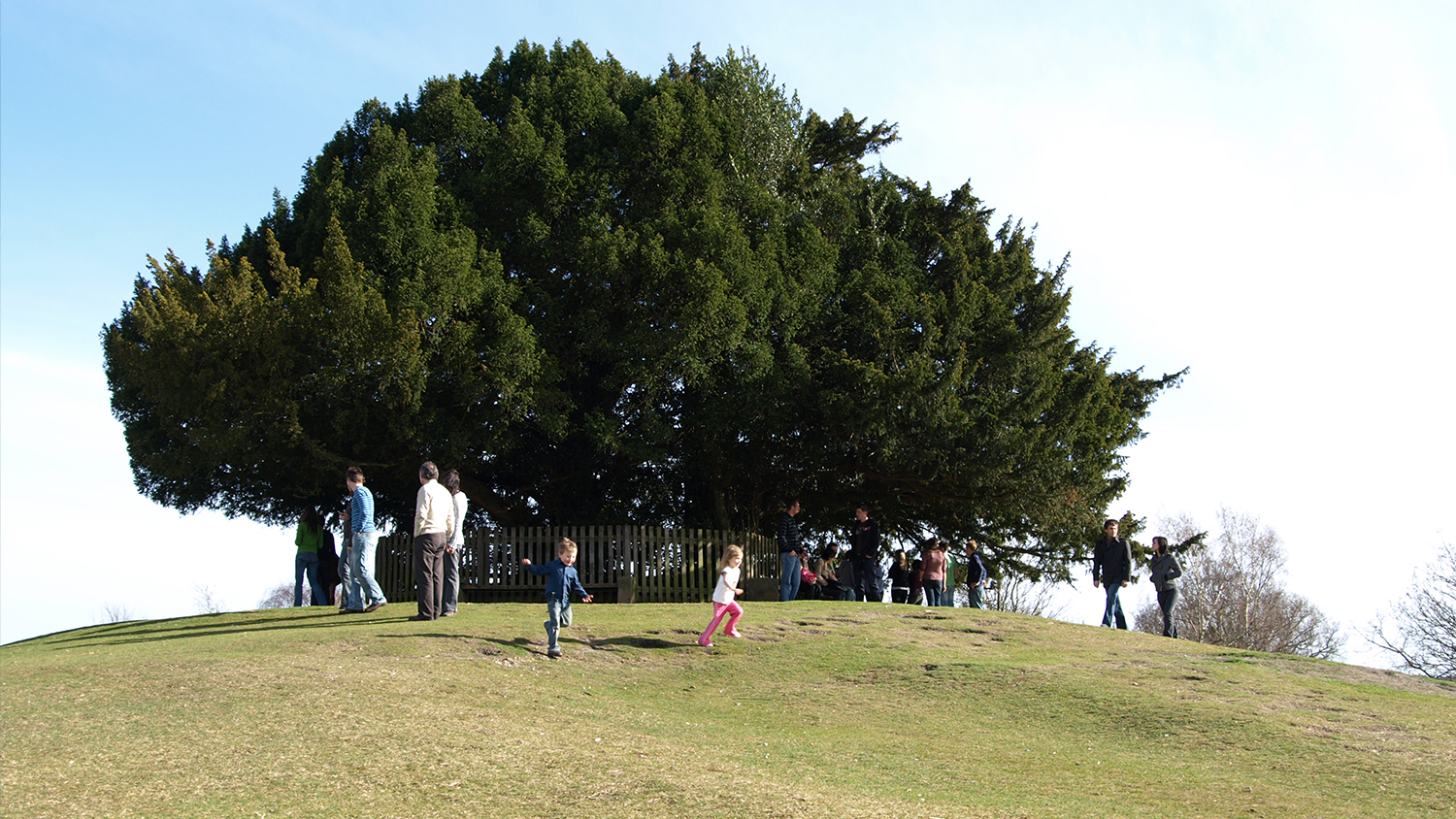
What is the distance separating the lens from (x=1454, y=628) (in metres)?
39.4

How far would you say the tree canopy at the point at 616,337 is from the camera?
20062mm

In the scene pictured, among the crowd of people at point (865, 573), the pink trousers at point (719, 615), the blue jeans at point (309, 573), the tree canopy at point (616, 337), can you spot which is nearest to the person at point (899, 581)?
the crowd of people at point (865, 573)

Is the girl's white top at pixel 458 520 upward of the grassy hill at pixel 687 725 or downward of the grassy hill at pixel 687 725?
upward

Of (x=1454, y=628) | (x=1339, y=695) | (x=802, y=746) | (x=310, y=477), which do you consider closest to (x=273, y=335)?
(x=310, y=477)

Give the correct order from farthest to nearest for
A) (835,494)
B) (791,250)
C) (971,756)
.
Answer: (835,494) < (791,250) < (971,756)

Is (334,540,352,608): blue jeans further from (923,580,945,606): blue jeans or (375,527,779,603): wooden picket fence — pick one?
(923,580,945,606): blue jeans

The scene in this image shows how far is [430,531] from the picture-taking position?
14.1m

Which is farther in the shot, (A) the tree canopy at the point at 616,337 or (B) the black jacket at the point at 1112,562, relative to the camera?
(A) the tree canopy at the point at 616,337

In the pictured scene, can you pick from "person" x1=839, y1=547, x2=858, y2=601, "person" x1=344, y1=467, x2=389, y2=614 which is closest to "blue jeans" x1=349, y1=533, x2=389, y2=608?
"person" x1=344, y1=467, x2=389, y2=614

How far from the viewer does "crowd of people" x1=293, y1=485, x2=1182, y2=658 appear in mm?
13961

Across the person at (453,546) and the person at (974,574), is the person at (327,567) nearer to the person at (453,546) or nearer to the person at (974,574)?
the person at (453,546)

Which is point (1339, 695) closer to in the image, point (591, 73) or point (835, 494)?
point (835, 494)

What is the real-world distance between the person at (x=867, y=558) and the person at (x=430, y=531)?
26.1 feet

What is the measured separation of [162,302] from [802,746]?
51.7 ft
